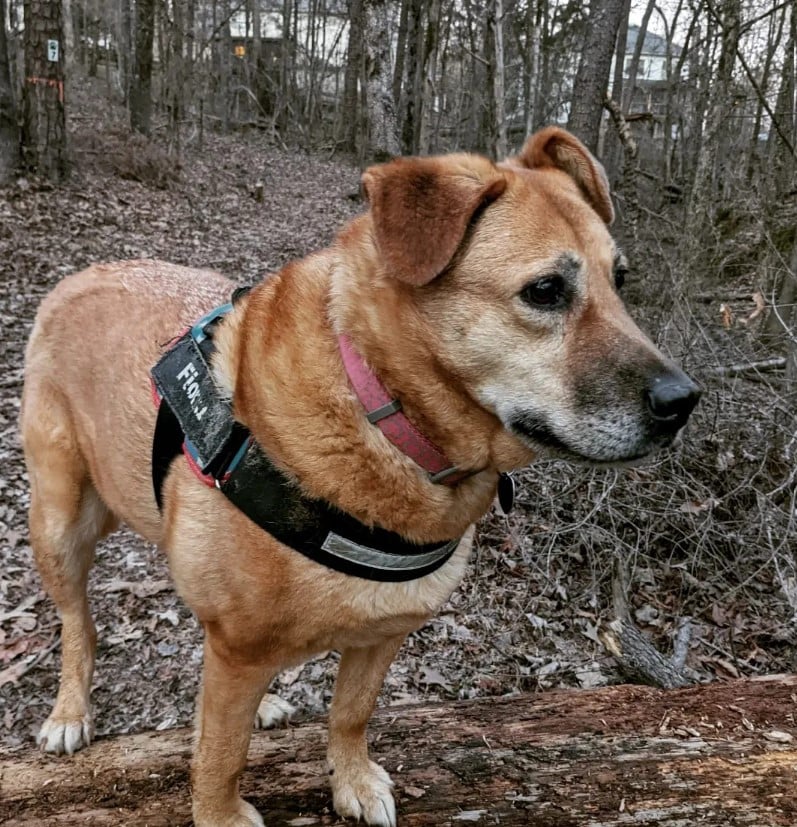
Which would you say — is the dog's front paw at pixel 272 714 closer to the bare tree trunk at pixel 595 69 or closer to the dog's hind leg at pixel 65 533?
the dog's hind leg at pixel 65 533

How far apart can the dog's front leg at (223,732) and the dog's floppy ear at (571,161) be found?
82.9 inches

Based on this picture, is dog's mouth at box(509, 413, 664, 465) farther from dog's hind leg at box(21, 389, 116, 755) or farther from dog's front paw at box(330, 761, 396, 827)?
dog's hind leg at box(21, 389, 116, 755)

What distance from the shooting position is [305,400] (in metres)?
2.17

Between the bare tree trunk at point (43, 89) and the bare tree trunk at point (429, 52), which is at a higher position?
the bare tree trunk at point (429, 52)

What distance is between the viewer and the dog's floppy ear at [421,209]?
6.79 ft

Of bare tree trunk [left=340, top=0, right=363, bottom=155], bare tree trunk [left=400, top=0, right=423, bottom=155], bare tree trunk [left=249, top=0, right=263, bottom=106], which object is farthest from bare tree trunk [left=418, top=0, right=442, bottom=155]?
bare tree trunk [left=249, top=0, right=263, bottom=106]

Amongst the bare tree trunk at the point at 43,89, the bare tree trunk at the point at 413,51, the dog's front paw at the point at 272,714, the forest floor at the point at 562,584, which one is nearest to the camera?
the dog's front paw at the point at 272,714

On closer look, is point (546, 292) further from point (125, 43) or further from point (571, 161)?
point (125, 43)

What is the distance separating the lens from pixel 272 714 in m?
3.39

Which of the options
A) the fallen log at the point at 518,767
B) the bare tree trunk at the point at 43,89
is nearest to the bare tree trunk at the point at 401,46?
the bare tree trunk at the point at 43,89

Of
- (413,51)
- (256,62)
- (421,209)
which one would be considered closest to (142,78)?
(413,51)

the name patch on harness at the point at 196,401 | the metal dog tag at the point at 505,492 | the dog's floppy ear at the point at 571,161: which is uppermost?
the dog's floppy ear at the point at 571,161

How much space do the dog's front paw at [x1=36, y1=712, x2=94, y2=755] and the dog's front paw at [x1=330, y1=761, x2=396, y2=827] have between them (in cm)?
109

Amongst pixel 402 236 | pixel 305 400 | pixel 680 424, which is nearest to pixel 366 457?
pixel 305 400
